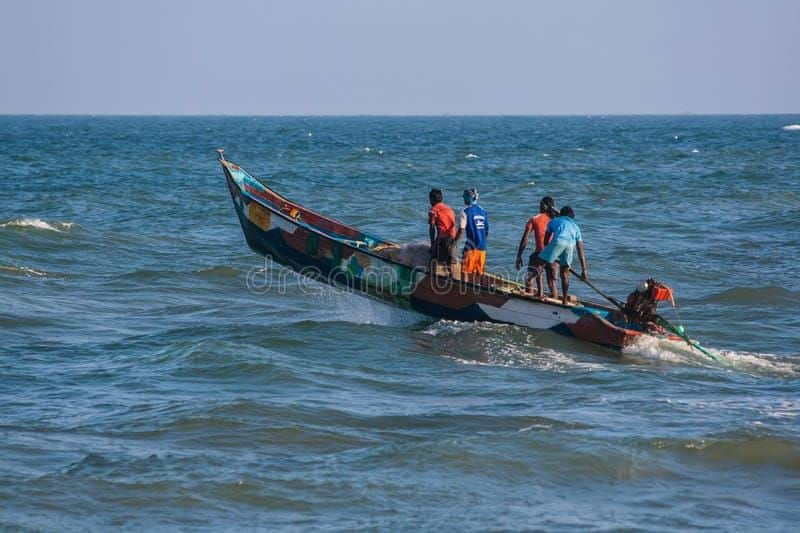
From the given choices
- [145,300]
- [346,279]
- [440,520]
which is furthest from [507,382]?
[145,300]

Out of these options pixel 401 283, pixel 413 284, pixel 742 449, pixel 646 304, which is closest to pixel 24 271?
pixel 401 283

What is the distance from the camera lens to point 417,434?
11.4 m

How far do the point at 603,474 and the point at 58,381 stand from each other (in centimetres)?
641

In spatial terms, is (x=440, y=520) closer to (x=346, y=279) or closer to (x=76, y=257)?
(x=346, y=279)

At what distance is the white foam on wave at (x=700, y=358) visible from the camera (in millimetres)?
14484

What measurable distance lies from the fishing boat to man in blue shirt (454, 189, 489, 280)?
6.6 inches

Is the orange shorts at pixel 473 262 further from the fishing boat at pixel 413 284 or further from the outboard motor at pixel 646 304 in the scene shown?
the outboard motor at pixel 646 304

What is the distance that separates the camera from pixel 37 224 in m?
26.8

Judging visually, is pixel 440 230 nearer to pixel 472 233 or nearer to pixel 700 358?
pixel 472 233

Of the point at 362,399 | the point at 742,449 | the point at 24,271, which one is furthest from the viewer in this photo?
the point at 24,271

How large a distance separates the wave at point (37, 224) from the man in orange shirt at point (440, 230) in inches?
540

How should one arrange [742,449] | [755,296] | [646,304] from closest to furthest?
[742,449] < [646,304] < [755,296]

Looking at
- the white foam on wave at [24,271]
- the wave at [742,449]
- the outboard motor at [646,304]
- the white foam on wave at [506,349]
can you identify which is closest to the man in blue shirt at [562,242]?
the outboard motor at [646,304]

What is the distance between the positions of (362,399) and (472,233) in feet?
11.2
